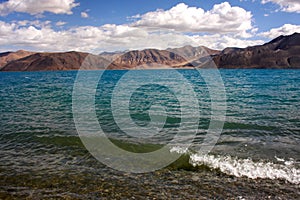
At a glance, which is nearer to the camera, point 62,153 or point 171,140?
point 62,153

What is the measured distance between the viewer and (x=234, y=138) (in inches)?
656

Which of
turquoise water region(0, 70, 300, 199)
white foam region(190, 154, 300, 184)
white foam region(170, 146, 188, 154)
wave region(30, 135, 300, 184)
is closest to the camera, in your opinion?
turquoise water region(0, 70, 300, 199)

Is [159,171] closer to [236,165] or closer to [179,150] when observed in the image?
[179,150]

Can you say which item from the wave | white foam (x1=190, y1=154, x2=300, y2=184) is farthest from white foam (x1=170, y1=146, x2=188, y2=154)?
white foam (x1=190, y1=154, x2=300, y2=184)

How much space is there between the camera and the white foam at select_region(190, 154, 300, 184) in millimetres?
10812

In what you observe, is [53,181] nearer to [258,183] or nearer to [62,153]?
[62,153]

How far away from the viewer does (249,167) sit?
1173 centimetres

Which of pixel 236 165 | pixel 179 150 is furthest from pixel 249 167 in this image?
pixel 179 150

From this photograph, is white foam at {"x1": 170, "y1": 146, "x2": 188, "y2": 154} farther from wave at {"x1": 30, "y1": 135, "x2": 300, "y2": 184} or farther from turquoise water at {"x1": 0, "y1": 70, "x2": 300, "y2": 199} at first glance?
turquoise water at {"x1": 0, "y1": 70, "x2": 300, "y2": 199}

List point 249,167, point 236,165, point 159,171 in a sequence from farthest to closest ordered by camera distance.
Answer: point 236,165
point 249,167
point 159,171

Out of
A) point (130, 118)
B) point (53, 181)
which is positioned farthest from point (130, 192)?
point (130, 118)

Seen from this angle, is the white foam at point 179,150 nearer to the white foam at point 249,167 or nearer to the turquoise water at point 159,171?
the turquoise water at point 159,171

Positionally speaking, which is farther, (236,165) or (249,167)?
(236,165)

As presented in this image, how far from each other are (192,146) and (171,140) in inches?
72.1
